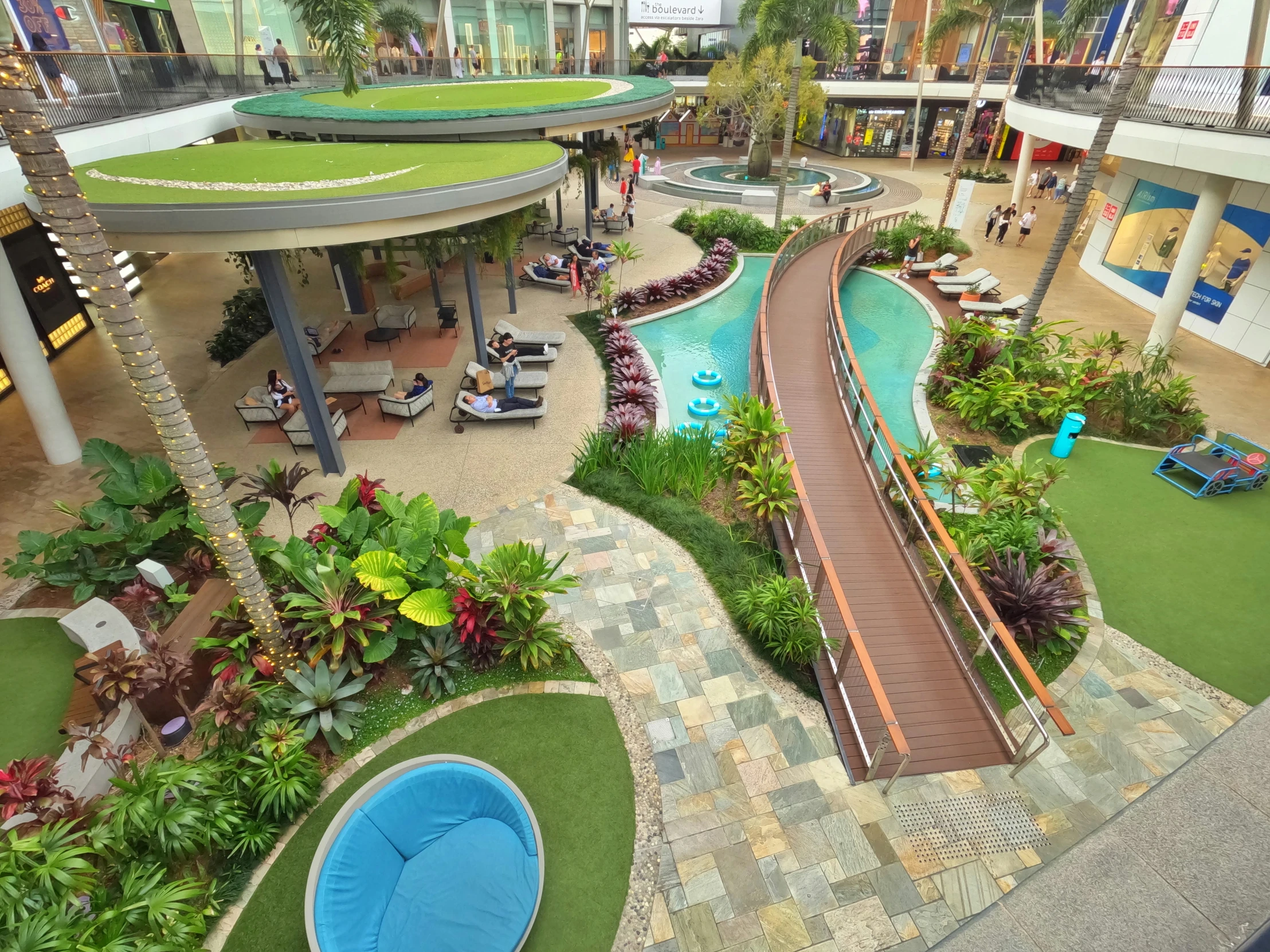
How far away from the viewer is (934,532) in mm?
7688

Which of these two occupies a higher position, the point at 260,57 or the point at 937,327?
the point at 260,57

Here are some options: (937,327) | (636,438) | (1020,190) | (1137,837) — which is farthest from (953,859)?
(1020,190)

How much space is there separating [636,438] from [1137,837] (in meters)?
7.92

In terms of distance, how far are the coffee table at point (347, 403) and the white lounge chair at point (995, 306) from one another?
15.1m

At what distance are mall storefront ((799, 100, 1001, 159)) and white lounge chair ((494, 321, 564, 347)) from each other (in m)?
31.1

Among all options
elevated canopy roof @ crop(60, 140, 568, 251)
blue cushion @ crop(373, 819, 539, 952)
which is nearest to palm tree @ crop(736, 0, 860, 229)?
elevated canopy roof @ crop(60, 140, 568, 251)

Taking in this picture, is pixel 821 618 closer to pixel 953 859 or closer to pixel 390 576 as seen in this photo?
pixel 953 859

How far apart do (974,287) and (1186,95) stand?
5.51m

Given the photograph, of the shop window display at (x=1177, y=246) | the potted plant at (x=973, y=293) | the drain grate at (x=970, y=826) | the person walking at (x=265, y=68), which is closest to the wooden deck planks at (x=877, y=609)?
the drain grate at (x=970, y=826)

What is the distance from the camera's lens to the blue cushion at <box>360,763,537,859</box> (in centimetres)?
514

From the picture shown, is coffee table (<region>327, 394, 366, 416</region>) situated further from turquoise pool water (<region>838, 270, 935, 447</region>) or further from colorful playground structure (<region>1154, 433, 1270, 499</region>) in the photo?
colorful playground structure (<region>1154, 433, 1270, 499</region>)

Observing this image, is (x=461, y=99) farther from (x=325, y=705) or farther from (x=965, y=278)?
(x=325, y=705)

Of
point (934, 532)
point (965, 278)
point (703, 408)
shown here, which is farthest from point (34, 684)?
point (965, 278)

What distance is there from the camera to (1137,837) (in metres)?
3.37
